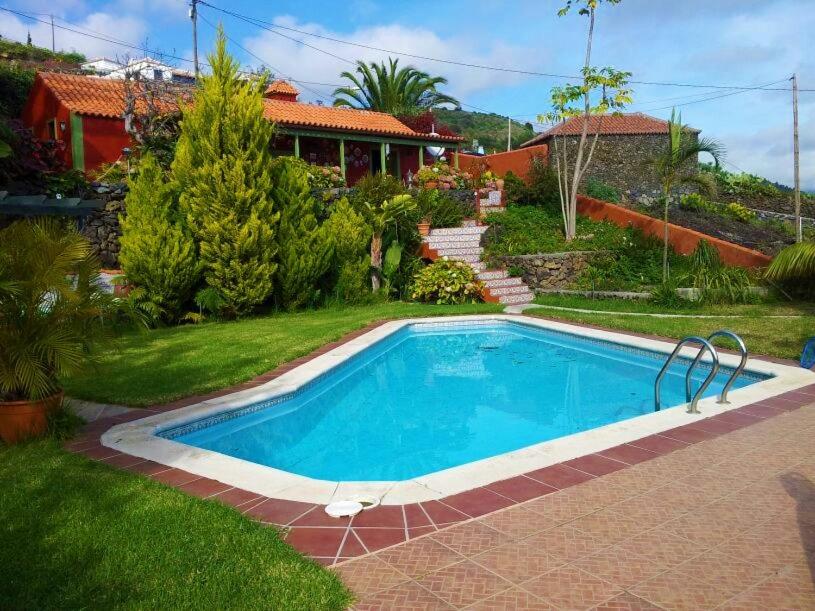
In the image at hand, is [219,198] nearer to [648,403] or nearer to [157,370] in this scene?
[157,370]

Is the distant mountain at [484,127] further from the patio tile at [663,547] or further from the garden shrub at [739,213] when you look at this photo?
the patio tile at [663,547]

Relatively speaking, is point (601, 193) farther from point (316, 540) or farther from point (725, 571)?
point (316, 540)

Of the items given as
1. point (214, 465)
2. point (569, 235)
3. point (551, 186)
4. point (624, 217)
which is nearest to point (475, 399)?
point (214, 465)

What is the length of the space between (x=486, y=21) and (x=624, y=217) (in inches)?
343

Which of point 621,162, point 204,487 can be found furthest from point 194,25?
point 204,487

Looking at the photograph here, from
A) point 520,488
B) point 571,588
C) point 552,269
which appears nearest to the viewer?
point 571,588

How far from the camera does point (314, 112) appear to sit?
23656 millimetres

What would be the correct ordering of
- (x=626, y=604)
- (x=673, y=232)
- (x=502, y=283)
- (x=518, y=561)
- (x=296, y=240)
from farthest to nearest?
(x=673, y=232)
(x=502, y=283)
(x=296, y=240)
(x=518, y=561)
(x=626, y=604)

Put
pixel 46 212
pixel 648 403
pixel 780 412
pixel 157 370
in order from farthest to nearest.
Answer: pixel 46 212 < pixel 157 370 < pixel 648 403 < pixel 780 412

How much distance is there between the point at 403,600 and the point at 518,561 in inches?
29.3

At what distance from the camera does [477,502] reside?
14.1 feet

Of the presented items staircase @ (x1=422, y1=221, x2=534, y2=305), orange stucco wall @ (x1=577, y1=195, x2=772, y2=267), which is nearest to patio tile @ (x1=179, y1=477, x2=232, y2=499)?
staircase @ (x1=422, y1=221, x2=534, y2=305)

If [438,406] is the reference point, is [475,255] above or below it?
above

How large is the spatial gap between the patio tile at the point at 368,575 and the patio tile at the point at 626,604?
3.33ft
